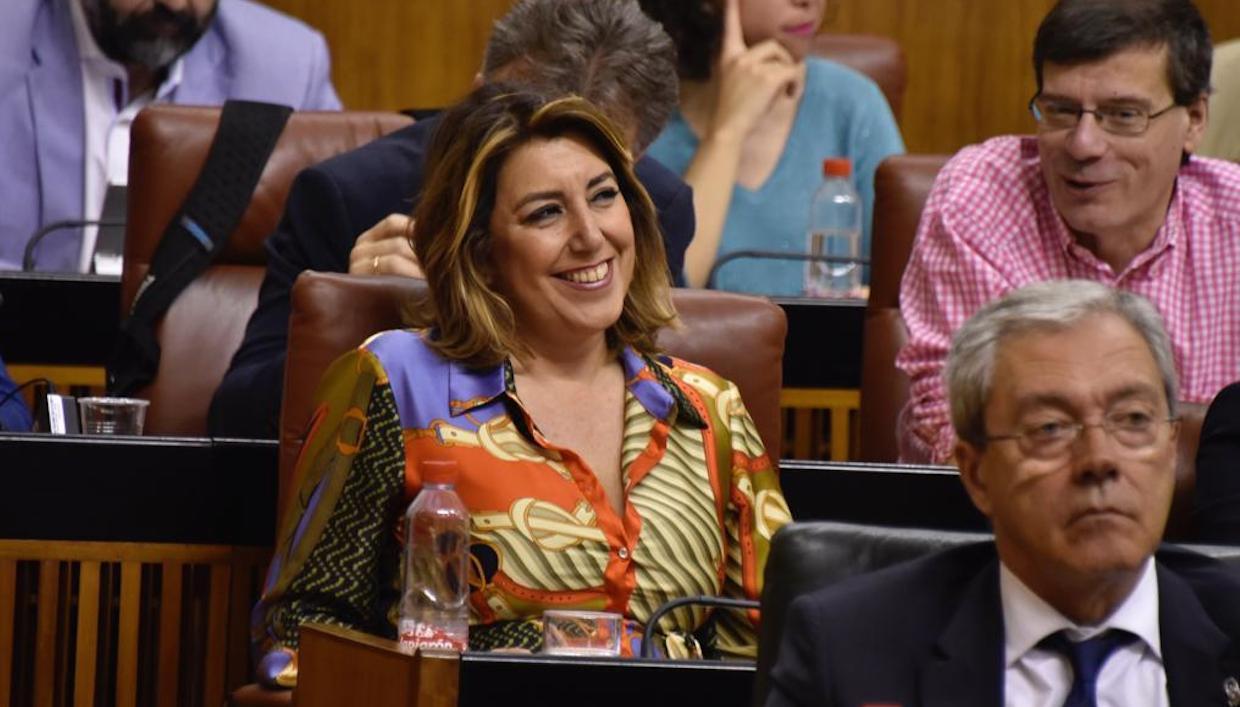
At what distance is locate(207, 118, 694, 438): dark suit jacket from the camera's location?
301 cm

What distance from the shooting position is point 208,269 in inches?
138

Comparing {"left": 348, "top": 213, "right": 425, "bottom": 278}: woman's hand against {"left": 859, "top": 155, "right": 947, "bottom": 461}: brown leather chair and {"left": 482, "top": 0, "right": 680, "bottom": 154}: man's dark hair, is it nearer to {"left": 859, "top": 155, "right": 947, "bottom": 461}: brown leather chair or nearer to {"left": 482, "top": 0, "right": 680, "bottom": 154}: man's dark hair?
{"left": 482, "top": 0, "right": 680, "bottom": 154}: man's dark hair

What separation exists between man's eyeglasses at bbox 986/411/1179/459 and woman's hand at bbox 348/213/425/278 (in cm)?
110

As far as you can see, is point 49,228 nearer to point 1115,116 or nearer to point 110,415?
point 110,415

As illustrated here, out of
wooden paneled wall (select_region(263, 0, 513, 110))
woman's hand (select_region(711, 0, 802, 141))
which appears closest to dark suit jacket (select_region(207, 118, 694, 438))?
woman's hand (select_region(711, 0, 802, 141))

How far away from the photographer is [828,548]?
1.94 m

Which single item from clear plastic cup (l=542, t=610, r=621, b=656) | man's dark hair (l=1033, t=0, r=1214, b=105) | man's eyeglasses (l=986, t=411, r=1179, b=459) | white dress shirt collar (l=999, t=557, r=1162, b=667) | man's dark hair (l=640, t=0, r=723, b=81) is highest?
man's dark hair (l=640, t=0, r=723, b=81)

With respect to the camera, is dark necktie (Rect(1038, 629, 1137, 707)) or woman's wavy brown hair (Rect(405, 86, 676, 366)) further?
woman's wavy brown hair (Rect(405, 86, 676, 366))

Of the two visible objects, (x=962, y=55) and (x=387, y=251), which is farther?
(x=962, y=55)

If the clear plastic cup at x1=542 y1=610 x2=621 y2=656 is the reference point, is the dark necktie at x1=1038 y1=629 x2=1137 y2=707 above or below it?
above

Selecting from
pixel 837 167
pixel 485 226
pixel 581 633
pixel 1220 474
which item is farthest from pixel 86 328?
pixel 1220 474

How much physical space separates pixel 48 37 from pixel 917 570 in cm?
272

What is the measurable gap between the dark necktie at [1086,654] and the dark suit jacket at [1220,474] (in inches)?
25.1

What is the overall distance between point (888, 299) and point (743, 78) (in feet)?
2.84
